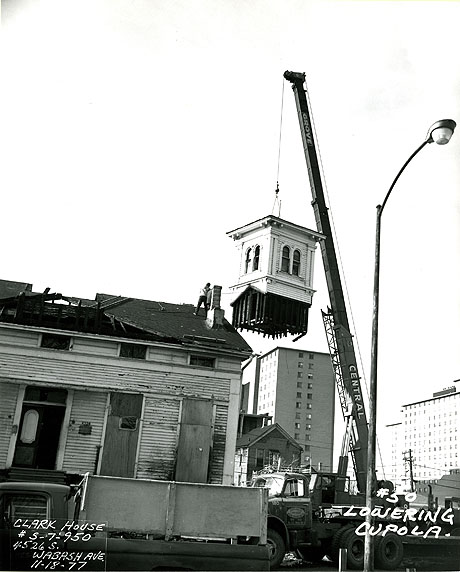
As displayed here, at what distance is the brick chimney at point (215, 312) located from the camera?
23.0 metres

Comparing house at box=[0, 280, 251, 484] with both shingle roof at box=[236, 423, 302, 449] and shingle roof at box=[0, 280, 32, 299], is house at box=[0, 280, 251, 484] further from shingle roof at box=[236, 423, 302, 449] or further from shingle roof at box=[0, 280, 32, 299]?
shingle roof at box=[236, 423, 302, 449]

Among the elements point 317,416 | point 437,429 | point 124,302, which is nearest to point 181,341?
point 124,302

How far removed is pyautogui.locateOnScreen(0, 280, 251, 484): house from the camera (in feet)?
61.0

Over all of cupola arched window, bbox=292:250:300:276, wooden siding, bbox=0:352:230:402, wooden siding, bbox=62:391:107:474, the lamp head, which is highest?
cupola arched window, bbox=292:250:300:276

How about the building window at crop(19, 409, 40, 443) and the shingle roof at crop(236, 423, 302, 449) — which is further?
the shingle roof at crop(236, 423, 302, 449)

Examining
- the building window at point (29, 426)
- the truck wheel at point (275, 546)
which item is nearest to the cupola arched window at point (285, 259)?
the building window at point (29, 426)

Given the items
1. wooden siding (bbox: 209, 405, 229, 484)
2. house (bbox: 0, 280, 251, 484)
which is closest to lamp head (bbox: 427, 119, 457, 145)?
house (bbox: 0, 280, 251, 484)

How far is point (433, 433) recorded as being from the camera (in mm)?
113500

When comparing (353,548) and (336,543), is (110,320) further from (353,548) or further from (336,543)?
(353,548)

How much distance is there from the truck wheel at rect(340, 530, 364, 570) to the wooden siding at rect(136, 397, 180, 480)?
19.1ft

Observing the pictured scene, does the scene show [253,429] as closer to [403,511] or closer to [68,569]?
[403,511]

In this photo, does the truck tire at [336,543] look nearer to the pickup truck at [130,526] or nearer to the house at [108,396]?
the house at [108,396]

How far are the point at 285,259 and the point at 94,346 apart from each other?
8.57 meters

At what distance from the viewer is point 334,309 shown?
2417cm
